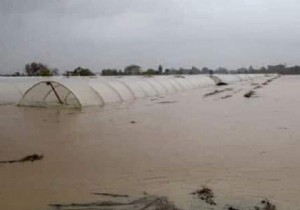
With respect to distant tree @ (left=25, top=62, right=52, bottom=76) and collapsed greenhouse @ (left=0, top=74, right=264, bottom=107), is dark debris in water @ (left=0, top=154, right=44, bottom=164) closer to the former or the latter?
collapsed greenhouse @ (left=0, top=74, right=264, bottom=107)

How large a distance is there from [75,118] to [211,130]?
409 cm

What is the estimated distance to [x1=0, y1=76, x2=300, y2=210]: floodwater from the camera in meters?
4.95

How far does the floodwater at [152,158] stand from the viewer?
495cm

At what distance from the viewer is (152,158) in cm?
688

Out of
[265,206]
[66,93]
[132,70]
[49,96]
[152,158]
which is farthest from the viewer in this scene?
[132,70]

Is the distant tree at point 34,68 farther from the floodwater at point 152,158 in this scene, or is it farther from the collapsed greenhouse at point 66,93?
the floodwater at point 152,158

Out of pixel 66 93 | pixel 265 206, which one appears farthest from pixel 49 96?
pixel 265 206

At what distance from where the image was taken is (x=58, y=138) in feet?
29.8

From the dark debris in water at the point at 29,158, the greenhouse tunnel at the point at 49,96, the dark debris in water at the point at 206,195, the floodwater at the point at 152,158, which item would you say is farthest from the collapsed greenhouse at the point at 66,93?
the dark debris in water at the point at 206,195

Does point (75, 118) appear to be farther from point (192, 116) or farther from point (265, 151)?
point (265, 151)

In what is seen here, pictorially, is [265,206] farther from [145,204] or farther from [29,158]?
[29,158]

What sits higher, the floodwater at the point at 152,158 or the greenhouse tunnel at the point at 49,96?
the greenhouse tunnel at the point at 49,96

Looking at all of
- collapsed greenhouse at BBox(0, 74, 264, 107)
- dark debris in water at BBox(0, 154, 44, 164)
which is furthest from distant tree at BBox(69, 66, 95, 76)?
dark debris in water at BBox(0, 154, 44, 164)

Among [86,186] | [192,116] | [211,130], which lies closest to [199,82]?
[192,116]
